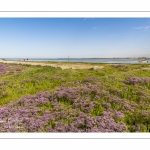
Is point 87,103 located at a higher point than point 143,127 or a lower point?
higher

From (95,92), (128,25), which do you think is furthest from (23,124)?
(128,25)

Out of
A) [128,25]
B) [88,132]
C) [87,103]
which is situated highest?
[128,25]

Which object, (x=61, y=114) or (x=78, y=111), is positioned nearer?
(x=61, y=114)
